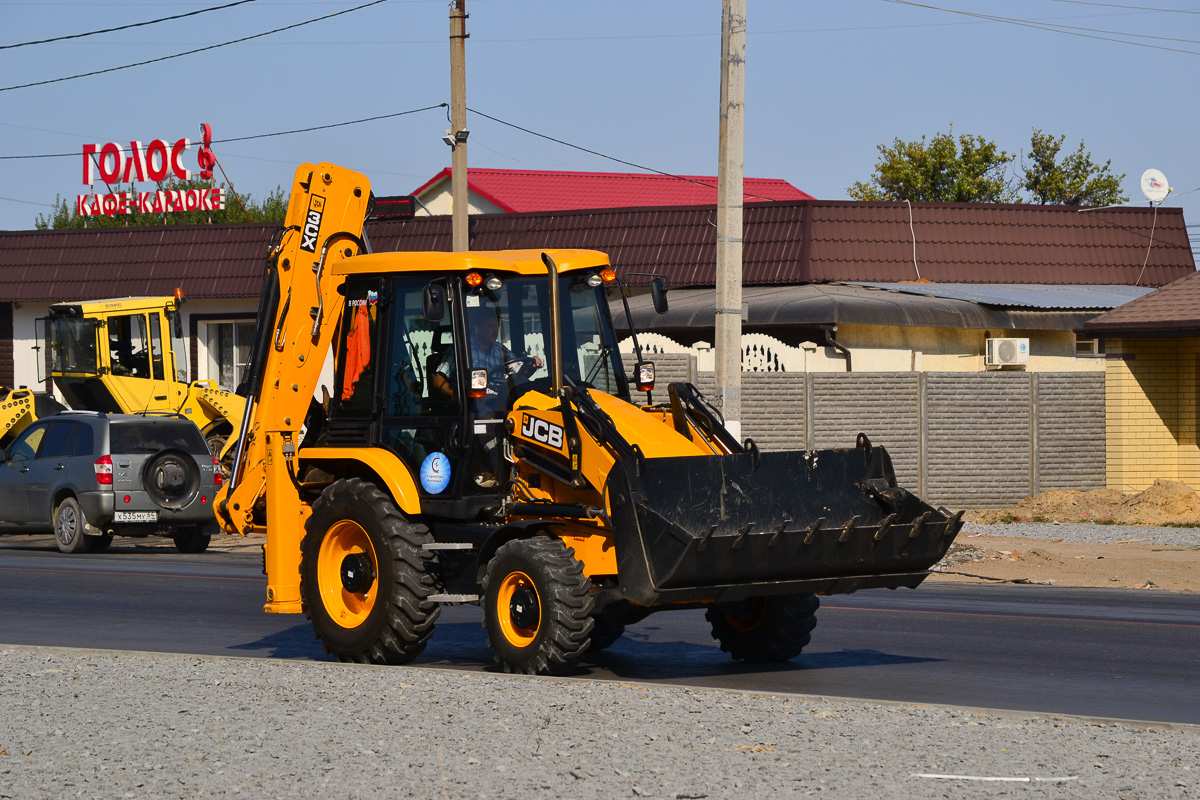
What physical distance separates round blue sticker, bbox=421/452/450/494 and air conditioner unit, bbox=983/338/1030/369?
18127 mm

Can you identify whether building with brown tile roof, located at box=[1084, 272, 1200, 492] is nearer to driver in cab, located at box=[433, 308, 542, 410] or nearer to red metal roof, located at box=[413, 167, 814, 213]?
driver in cab, located at box=[433, 308, 542, 410]

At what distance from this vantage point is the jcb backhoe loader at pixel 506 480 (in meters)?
9.91

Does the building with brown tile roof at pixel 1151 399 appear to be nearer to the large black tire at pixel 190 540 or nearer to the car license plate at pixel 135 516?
the large black tire at pixel 190 540

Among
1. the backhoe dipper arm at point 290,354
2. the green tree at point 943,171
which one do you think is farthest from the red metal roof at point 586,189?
the backhoe dipper arm at point 290,354

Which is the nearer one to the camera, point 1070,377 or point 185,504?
point 185,504

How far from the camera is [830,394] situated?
83.5 feet

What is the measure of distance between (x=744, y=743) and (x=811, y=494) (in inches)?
107

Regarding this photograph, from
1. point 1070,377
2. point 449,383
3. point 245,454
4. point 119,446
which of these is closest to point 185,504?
point 119,446

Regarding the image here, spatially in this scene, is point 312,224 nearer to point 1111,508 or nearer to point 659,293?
point 659,293

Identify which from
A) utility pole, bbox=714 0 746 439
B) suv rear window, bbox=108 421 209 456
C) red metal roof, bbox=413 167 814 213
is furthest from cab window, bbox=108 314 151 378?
red metal roof, bbox=413 167 814 213

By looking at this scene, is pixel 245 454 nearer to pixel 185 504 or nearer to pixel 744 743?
pixel 744 743

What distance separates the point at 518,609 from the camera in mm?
10312

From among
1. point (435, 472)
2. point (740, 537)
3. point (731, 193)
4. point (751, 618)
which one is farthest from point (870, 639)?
point (731, 193)

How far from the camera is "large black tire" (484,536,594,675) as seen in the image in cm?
993
